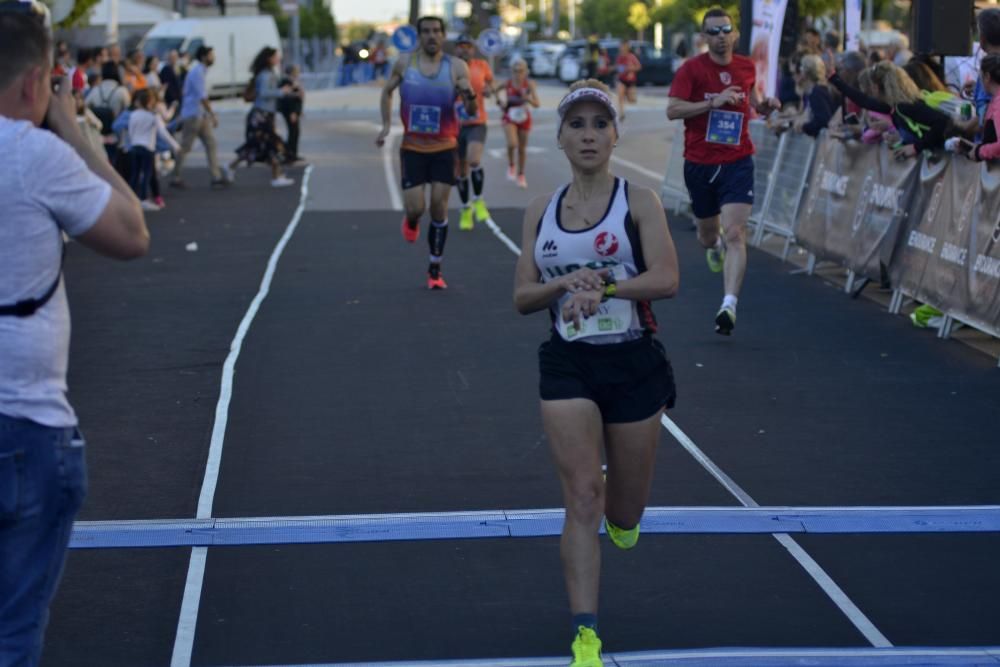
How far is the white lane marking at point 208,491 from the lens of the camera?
5527 millimetres

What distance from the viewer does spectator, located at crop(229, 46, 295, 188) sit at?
82.7ft

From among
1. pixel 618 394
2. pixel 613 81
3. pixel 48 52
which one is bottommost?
pixel 613 81

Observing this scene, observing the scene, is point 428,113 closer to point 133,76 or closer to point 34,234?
point 34,234

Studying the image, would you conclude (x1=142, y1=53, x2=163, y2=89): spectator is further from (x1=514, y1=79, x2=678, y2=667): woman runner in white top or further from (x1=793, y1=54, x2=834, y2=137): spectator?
(x1=514, y1=79, x2=678, y2=667): woman runner in white top

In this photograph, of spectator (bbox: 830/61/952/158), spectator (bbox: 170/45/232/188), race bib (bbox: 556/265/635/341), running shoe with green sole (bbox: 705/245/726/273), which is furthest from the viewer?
spectator (bbox: 170/45/232/188)

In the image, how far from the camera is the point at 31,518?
3.87 meters

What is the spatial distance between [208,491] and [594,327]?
2.87 m

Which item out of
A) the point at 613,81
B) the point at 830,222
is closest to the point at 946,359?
the point at 830,222

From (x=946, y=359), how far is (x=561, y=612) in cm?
565

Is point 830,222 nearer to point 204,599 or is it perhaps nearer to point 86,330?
point 86,330

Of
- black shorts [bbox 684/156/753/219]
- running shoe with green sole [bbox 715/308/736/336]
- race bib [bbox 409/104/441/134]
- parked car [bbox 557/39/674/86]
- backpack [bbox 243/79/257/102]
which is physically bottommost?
parked car [bbox 557/39/674/86]

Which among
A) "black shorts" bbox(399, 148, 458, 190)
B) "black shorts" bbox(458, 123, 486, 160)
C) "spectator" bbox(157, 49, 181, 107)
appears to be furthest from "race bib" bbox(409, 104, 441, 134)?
"spectator" bbox(157, 49, 181, 107)

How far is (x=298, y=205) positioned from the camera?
73.0 ft

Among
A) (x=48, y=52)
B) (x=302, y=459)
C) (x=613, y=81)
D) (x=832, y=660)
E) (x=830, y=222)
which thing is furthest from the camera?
(x=613, y=81)
